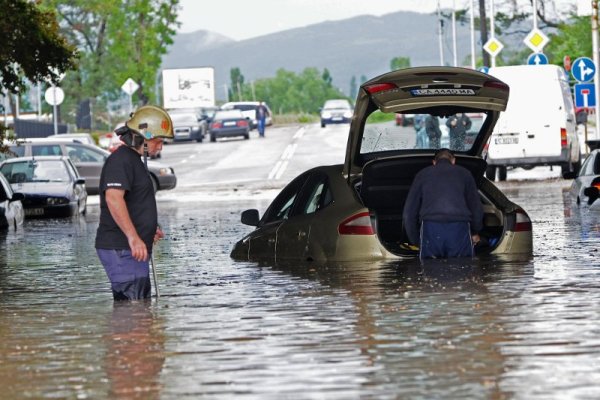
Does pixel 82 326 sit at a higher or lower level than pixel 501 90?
lower

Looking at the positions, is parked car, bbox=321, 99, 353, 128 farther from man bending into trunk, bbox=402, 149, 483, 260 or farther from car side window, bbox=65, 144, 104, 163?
man bending into trunk, bbox=402, 149, 483, 260

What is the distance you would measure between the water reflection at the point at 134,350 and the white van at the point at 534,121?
89.1ft

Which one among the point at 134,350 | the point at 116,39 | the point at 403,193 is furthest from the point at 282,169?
the point at 116,39

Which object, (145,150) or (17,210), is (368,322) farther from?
(17,210)

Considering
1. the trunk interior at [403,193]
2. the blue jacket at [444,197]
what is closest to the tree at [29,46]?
the trunk interior at [403,193]

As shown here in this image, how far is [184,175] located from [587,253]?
1495 inches

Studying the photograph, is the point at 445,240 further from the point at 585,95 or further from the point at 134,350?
the point at 585,95

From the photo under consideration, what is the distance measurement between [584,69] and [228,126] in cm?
3747

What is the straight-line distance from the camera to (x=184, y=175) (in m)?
56.1

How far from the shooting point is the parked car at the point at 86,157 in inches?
1710

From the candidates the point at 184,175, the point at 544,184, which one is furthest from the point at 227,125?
the point at 544,184

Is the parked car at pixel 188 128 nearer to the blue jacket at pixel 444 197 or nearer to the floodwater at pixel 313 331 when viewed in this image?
the floodwater at pixel 313 331

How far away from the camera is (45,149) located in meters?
44.0

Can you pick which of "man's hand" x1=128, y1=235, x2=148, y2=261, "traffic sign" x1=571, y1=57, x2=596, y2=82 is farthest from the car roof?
"traffic sign" x1=571, y1=57, x2=596, y2=82
